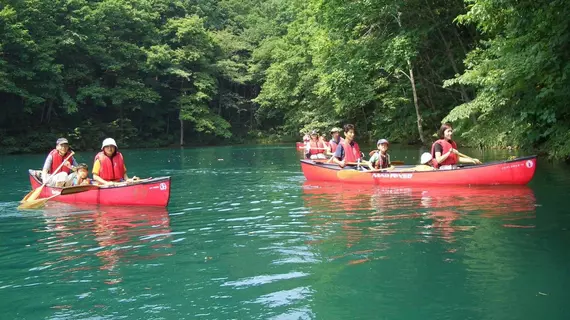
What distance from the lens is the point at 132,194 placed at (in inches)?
406

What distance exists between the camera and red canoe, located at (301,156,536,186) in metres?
11.2

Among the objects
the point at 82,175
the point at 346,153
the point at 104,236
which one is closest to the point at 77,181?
the point at 82,175

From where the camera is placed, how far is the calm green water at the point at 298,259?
465 cm

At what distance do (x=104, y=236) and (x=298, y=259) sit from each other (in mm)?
3194

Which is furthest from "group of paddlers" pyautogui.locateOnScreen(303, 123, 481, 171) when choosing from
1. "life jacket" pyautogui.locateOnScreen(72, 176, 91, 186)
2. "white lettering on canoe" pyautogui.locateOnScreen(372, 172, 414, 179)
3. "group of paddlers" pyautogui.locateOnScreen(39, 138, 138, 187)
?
"life jacket" pyautogui.locateOnScreen(72, 176, 91, 186)

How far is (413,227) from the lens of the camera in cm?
767

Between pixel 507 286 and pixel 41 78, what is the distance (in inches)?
1357

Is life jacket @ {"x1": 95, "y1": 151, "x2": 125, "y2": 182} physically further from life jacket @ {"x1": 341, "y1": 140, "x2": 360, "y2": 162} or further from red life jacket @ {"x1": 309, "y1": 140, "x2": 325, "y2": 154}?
red life jacket @ {"x1": 309, "y1": 140, "x2": 325, "y2": 154}

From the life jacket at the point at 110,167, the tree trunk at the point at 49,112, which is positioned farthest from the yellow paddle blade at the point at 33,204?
the tree trunk at the point at 49,112

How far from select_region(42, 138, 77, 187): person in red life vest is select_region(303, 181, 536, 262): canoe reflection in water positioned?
516 cm

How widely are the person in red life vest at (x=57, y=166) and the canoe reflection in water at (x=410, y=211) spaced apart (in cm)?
516

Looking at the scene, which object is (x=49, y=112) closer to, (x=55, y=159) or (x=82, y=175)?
(x=55, y=159)

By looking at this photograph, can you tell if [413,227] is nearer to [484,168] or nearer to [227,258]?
[227,258]

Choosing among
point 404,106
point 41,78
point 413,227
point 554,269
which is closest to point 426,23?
point 404,106
